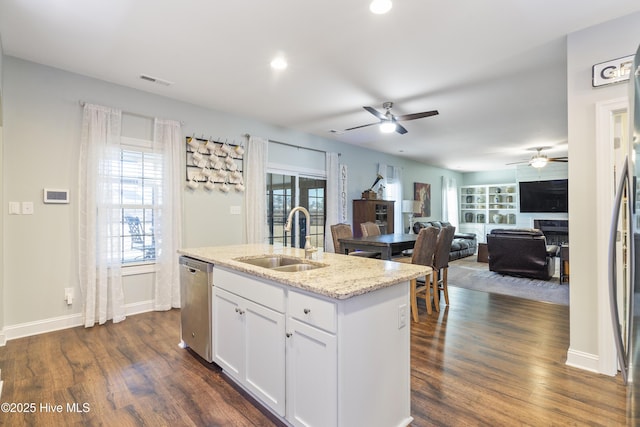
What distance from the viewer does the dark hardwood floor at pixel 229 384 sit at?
1862mm

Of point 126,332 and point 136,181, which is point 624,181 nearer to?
point 126,332

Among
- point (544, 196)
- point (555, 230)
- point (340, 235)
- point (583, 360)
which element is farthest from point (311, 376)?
point (544, 196)

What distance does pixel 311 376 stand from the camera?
1550 millimetres

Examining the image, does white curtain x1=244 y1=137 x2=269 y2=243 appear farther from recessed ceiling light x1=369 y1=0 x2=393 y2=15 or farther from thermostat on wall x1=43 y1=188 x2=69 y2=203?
recessed ceiling light x1=369 y1=0 x2=393 y2=15

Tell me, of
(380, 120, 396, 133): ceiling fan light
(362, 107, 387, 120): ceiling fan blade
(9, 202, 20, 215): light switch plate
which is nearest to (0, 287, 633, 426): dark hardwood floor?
(9, 202, 20, 215): light switch plate

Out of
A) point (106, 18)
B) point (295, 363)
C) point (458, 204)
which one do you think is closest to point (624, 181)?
point (295, 363)

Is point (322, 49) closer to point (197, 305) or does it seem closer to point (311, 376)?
point (197, 305)

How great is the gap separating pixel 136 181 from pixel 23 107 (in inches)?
46.7

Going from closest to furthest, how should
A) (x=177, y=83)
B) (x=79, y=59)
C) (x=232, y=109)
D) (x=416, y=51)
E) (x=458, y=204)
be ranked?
(x=416, y=51)
(x=79, y=59)
(x=177, y=83)
(x=232, y=109)
(x=458, y=204)

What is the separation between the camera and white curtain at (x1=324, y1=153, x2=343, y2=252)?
241 inches

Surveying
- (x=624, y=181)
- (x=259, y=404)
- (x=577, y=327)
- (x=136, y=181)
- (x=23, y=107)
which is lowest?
(x=259, y=404)

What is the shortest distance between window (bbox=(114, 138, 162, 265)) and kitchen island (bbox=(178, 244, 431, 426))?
7.66ft

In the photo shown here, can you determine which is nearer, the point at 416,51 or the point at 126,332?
→ the point at 416,51

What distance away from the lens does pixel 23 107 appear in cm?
308
